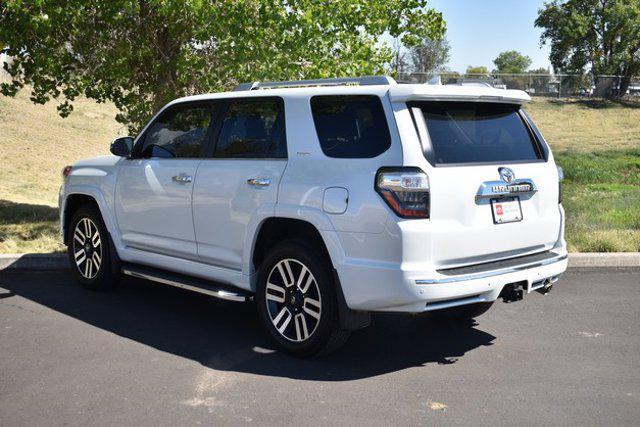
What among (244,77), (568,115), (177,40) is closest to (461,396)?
(244,77)

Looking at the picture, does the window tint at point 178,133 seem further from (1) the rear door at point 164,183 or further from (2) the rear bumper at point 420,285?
(2) the rear bumper at point 420,285

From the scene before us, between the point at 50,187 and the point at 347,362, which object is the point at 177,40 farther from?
the point at 50,187

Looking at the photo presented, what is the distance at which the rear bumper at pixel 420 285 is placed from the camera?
186 inches

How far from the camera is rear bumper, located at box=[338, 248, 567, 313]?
15.5 ft

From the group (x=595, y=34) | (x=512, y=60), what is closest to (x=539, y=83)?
(x=595, y=34)

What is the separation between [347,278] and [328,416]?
94cm

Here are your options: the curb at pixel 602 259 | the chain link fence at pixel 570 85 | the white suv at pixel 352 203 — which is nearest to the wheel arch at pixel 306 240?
the white suv at pixel 352 203

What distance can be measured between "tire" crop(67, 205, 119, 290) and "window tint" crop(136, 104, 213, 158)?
0.89 metres

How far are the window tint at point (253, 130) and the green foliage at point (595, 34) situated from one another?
5373 cm

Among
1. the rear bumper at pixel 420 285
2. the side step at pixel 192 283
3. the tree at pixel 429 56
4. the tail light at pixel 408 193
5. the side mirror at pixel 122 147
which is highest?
the tree at pixel 429 56

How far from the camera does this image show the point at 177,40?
37.6 feet

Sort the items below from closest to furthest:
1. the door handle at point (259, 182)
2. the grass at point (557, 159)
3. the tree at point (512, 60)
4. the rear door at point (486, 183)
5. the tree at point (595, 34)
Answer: the rear door at point (486, 183), the door handle at point (259, 182), the grass at point (557, 159), the tree at point (595, 34), the tree at point (512, 60)

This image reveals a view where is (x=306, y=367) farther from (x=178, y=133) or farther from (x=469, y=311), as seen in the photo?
(x=178, y=133)

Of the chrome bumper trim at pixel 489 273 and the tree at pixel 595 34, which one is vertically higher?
the tree at pixel 595 34
